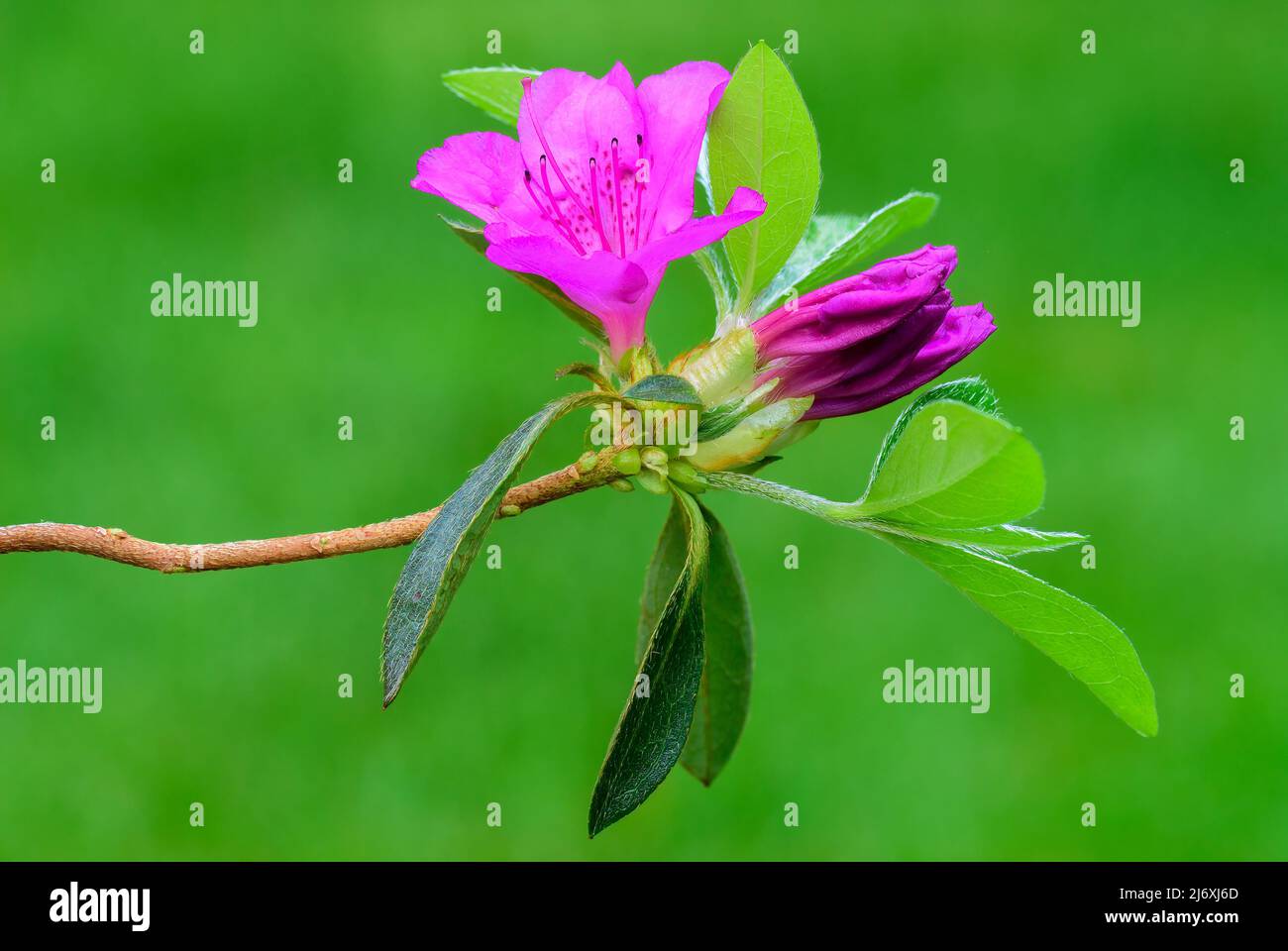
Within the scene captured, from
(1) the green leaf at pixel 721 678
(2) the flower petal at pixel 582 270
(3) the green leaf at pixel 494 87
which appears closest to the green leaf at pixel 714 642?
(1) the green leaf at pixel 721 678

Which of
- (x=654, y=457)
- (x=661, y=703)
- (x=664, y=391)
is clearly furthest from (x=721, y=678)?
(x=664, y=391)

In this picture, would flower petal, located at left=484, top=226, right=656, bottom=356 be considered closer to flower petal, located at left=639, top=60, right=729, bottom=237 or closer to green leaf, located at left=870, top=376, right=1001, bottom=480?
flower petal, located at left=639, top=60, right=729, bottom=237

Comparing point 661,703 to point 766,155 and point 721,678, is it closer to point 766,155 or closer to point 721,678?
point 721,678

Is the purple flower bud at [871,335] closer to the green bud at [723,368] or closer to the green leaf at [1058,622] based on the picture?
the green bud at [723,368]

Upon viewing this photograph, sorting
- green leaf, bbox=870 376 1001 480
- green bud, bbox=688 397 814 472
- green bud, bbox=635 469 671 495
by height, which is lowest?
green bud, bbox=635 469 671 495

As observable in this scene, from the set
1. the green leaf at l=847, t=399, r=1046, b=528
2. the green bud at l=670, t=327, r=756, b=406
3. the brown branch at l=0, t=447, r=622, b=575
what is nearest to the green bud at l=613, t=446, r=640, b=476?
the brown branch at l=0, t=447, r=622, b=575
